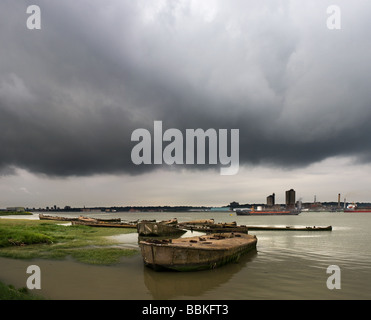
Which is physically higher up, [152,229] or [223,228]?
[152,229]

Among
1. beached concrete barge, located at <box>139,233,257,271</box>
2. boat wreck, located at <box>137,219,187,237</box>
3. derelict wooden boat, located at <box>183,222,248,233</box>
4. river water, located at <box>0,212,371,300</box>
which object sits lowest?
derelict wooden boat, located at <box>183,222,248,233</box>

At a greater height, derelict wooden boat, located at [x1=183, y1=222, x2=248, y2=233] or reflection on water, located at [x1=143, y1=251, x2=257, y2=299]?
reflection on water, located at [x1=143, y1=251, x2=257, y2=299]

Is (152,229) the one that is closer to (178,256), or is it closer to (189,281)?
(178,256)

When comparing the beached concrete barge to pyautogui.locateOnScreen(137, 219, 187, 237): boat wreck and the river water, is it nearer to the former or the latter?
the river water

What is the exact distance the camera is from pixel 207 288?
47.0 feet

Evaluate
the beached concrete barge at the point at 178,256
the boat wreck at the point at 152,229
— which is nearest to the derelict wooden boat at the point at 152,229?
the boat wreck at the point at 152,229

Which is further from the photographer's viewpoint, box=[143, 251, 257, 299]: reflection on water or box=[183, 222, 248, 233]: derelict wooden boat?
box=[183, 222, 248, 233]: derelict wooden boat

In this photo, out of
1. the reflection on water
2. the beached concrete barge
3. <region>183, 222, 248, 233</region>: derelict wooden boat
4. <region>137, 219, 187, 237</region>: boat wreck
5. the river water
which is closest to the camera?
the river water

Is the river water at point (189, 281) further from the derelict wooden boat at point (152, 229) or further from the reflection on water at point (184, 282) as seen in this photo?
the derelict wooden boat at point (152, 229)

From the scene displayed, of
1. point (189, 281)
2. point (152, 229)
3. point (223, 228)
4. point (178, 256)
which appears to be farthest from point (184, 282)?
point (223, 228)

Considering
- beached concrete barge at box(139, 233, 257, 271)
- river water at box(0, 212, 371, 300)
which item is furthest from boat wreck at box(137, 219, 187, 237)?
beached concrete barge at box(139, 233, 257, 271)

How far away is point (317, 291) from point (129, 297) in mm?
10670
